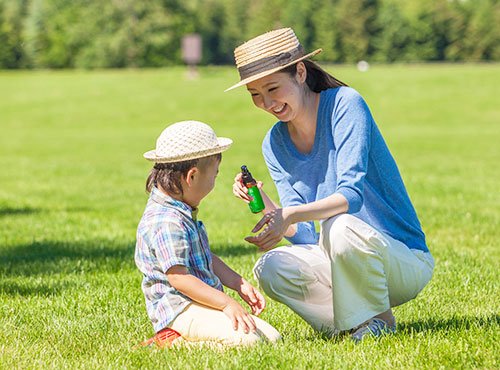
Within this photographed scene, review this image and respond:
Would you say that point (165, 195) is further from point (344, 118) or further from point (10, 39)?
point (10, 39)

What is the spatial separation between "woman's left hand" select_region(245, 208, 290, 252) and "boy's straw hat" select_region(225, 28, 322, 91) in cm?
74

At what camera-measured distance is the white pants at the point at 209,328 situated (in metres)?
4.36

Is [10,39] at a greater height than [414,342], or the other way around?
[414,342]

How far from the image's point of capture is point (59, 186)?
15.4 metres

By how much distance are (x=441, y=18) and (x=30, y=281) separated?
3566 inches

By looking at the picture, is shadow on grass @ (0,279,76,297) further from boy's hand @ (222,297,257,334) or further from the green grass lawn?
boy's hand @ (222,297,257,334)

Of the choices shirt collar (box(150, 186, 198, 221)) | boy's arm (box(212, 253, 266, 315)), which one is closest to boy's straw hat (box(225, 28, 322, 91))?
shirt collar (box(150, 186, 198, 221))

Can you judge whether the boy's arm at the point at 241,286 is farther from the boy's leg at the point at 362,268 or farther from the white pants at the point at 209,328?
the boy's leg at the point at 362,268

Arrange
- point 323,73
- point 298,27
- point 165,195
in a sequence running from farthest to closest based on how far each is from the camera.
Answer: point 298,27, point 323,73, point 165,195

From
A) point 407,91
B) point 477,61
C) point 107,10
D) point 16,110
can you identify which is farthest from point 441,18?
point 16,110

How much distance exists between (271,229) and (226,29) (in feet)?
323

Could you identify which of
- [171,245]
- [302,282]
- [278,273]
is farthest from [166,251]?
[302,282]

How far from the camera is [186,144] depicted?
4.33 metres

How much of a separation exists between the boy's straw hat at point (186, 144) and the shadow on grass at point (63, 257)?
311 cm
